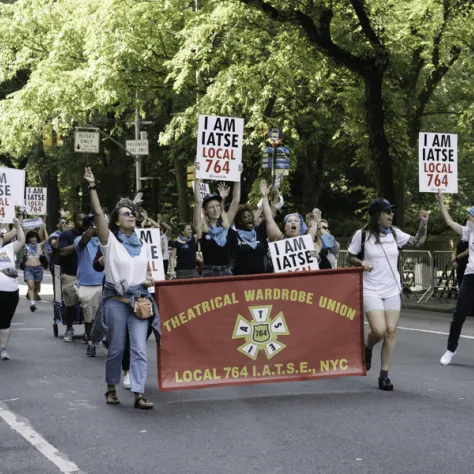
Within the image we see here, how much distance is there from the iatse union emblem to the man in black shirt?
16.2 feet

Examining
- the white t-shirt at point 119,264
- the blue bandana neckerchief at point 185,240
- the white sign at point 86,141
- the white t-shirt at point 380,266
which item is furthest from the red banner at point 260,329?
the white sign at point 86,141

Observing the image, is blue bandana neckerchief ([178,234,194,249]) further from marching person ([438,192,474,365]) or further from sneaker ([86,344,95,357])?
marching person ([438,192,474,365])

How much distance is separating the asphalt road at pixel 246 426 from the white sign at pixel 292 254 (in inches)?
54.2

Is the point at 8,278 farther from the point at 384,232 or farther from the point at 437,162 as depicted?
the point at 437,162

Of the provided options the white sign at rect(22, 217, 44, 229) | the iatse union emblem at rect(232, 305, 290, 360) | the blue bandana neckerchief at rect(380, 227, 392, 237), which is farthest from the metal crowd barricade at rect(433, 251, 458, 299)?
the iatse union emblem at rect(232, 305, 290, 360)

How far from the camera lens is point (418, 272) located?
78.6ft

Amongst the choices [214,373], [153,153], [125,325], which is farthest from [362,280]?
[153,153]

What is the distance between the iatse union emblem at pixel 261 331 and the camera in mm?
9406

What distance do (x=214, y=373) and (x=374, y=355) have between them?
3.85 metres

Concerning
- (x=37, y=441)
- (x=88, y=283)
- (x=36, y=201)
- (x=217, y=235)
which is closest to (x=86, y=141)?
(x=36, y=201)

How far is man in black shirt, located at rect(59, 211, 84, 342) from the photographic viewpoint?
14.1 m

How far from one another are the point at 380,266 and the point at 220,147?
492 centimetres

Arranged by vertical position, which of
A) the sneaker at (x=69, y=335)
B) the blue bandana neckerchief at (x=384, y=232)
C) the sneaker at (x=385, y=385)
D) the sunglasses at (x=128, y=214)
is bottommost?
the sneaker at (x=69, y=335)

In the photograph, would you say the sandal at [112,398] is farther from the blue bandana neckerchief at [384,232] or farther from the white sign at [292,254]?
the white sign at [292,254]
